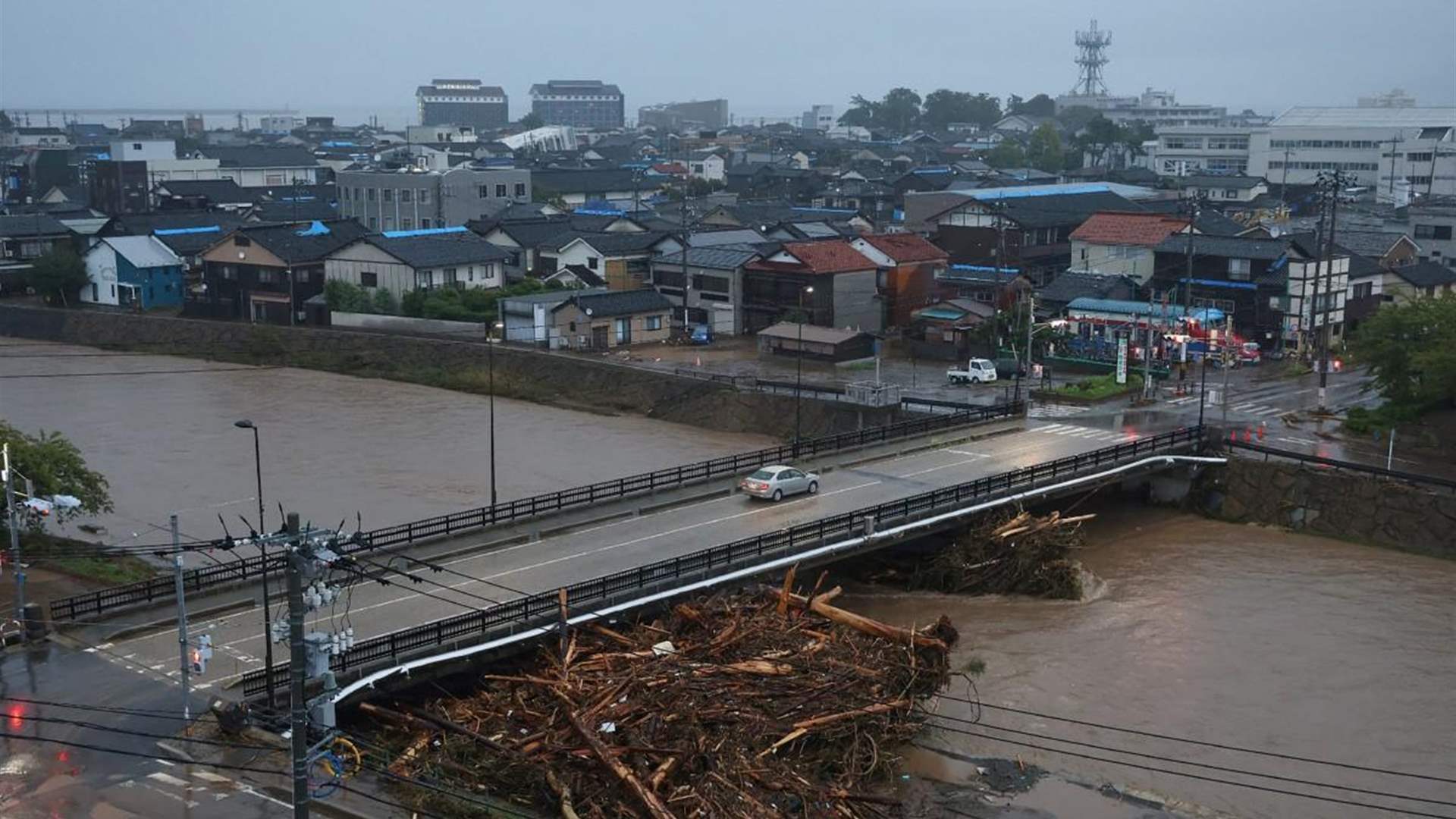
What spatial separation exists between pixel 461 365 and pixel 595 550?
2255cm

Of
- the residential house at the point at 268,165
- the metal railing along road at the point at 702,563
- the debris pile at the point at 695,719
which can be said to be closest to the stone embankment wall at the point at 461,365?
the metal railing along road at the point at 702,563

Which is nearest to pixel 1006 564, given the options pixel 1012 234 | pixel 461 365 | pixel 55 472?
pixel 55 472

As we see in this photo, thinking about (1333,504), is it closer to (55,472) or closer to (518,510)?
(518,510)

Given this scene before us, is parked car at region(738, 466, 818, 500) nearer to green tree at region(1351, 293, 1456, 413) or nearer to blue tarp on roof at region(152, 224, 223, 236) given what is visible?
green tree at region(1351, 293, 1456, 413)

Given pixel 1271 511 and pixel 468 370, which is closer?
pixel 1271 511

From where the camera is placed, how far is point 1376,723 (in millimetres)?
17391

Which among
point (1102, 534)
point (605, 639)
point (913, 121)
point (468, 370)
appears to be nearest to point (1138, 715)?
point (605, 639)

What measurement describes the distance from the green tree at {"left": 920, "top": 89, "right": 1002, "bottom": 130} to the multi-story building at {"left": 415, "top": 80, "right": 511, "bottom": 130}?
50771 millimetres

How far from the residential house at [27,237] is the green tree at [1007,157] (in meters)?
63.0

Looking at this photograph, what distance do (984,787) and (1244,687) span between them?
4871mm

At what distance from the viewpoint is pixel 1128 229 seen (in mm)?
46219

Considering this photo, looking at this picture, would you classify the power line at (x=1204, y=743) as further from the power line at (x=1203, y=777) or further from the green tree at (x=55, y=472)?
the green tree at (x=55, y=472)

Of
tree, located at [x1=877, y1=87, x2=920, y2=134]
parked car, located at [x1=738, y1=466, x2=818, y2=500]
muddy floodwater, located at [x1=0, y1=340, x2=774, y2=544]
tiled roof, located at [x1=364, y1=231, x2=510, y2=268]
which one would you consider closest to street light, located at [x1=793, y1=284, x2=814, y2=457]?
muddy floodwater, located at [x1=0, y1=340, x2=774, y2=544]

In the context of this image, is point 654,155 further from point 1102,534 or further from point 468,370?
point 1102,534
